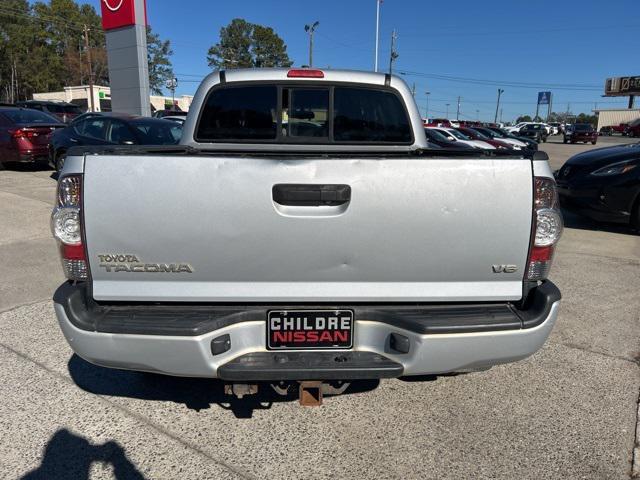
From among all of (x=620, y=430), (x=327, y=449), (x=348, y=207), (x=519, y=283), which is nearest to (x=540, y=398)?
(x=620, y=430)

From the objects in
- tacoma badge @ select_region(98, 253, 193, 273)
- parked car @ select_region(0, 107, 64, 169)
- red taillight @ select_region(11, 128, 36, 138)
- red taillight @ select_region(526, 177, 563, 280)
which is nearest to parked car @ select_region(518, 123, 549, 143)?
parked car @ select_region(0, 107, 64, 169)

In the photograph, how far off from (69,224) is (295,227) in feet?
3.31

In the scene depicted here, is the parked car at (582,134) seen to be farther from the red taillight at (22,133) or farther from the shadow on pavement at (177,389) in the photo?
the shadow on pavement at (177,389)

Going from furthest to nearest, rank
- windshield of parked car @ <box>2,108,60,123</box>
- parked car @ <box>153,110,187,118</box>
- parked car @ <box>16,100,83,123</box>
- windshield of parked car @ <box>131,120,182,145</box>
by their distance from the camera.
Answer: parked car @ <box>16,100,83,123</box> < parked car @ <box>153,110,187,118</box> < windshield of parked car @ <box>2,108,60,123</box> < windshield of parked car @ <box>131,120,182,145</box>

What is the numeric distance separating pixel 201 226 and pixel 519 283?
4.83 ft

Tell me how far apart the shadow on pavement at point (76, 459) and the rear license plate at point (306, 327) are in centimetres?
98

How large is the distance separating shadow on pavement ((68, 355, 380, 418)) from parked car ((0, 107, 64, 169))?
10.1 metres

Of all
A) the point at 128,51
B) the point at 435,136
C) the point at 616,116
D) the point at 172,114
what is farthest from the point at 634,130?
the point at 128,51

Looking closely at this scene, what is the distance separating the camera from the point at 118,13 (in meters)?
18.0

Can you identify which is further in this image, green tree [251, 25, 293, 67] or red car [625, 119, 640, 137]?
green tree [251, 25, 293, 67]

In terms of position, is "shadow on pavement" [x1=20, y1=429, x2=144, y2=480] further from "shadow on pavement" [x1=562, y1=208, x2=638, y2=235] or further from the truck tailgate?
"shadow on pavement" [x1=562, y1=208, x2=638, y2=235]

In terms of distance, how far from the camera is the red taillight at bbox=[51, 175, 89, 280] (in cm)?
212

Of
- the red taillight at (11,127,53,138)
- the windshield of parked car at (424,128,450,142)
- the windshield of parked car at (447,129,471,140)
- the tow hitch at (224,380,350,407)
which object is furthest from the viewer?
the windshield of parked car at (447,129,471,140)

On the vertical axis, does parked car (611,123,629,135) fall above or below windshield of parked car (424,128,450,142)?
above
